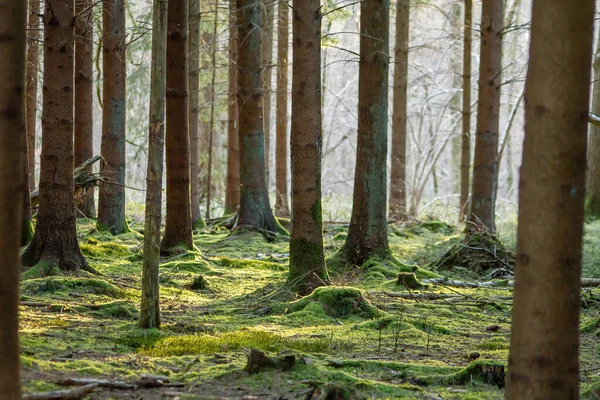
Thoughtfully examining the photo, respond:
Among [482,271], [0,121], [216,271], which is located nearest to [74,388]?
[0,121]

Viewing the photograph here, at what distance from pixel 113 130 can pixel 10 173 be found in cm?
1190

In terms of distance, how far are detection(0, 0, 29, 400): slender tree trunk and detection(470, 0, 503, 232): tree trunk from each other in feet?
41.4

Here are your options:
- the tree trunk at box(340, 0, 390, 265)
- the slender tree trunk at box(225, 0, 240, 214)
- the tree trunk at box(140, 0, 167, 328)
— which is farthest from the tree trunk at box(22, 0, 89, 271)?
the slender tree trunk at box(225, 0, 240, 214)

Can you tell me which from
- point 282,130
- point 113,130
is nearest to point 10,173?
point 113,130

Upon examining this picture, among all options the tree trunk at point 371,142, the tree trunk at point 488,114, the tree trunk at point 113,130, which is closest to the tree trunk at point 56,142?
the tree trunk at point 371,142

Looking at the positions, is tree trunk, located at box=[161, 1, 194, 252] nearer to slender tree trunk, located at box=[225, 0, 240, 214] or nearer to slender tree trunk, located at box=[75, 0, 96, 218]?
slender tree trunk, located at box=[75, 0, 96, 218]

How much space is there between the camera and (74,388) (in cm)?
412

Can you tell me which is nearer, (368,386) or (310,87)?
(368,386)

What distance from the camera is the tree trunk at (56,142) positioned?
29.2 feet

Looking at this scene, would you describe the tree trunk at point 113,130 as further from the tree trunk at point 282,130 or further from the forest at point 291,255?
the tree trunk at point 282,130

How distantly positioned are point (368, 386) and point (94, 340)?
2.44m

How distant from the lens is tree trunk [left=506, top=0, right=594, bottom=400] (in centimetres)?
347

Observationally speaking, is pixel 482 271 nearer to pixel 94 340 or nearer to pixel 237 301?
pixel 237 301

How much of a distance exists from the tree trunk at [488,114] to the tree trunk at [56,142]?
8956mm
